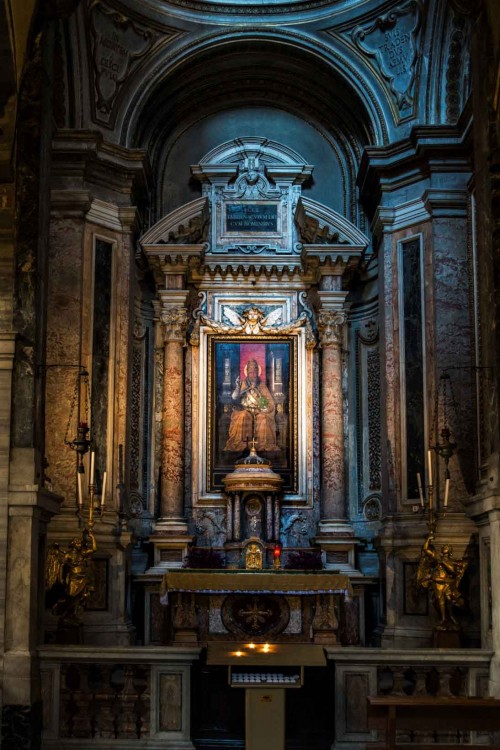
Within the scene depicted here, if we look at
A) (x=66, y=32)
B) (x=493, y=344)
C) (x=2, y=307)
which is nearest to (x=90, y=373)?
(x=2, y=307)

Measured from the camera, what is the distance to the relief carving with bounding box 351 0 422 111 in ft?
48.6

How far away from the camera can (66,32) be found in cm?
1436

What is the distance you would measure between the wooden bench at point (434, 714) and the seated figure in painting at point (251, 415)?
7.32 m

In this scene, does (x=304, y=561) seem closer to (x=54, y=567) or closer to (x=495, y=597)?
(x=54, y=567)

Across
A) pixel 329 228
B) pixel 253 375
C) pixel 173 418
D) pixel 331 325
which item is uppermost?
pixel 329 228

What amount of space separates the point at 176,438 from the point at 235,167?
4.29 metres

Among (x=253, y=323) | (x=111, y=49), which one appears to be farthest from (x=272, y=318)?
(x=111, y=49)

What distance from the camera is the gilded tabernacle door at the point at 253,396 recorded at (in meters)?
15.5

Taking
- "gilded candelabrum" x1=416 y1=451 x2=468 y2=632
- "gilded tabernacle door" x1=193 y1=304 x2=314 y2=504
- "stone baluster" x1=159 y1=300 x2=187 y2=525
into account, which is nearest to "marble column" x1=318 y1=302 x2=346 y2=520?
"gilded tabernacle door" x1=193 y1=304 x2=314 y2=504

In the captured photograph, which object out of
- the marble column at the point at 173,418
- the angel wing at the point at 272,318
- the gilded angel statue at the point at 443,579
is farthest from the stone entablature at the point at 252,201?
the gilded angel statue at the point at 443,579

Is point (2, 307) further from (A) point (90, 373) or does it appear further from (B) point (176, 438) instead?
(B) point (176, 438)

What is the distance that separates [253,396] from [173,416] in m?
1.29

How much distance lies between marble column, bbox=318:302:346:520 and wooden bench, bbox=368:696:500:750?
6.59 meters

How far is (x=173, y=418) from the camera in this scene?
15180 millimetres
